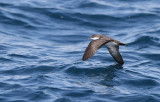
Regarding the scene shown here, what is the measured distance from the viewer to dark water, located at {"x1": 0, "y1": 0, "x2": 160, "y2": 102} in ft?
29.7

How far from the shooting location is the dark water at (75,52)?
29.7 feet

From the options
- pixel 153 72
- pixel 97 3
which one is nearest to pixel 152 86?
pixel 153 72

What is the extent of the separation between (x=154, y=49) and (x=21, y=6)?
8.23 m

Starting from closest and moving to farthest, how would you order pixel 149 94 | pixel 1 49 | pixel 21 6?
pixel 149 94
pixel 1 49
pixel 21 6

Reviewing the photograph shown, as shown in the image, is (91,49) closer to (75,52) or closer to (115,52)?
(115,52)

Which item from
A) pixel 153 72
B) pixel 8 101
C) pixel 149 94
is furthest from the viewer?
pixel 153 72

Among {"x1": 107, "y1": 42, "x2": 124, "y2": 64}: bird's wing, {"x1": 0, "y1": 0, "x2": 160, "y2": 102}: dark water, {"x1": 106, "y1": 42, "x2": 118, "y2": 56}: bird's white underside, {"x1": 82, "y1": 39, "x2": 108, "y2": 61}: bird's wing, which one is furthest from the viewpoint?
{"x1": 107, "y1": 42, "x2": 124, "y2": 64}: bird's wing

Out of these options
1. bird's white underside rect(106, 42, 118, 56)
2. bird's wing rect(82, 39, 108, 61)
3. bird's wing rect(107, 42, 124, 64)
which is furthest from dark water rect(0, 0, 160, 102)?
bird's wing rect(82, 39, 108, 61)

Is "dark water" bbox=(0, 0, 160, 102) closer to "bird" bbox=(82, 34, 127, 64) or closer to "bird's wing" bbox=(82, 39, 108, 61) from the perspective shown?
"bird" bbox=(82, 34, 127, 64)

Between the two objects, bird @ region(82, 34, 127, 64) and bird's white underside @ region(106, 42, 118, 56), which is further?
bird's white underside @ region(106, 42, 118, 56)

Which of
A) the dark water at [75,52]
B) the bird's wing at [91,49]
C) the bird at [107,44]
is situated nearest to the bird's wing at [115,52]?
the bird at [107,44]

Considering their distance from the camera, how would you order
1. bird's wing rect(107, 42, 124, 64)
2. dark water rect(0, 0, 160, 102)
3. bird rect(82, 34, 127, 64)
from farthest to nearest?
bird's wing rect(107, 42, 124, 64)
bird rect(82, 34, 127, 64)
dark water rect(0, 0, 160, 102)

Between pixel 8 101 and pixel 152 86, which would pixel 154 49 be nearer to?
pixel 152 86

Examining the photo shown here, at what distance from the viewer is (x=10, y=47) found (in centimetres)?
1353
